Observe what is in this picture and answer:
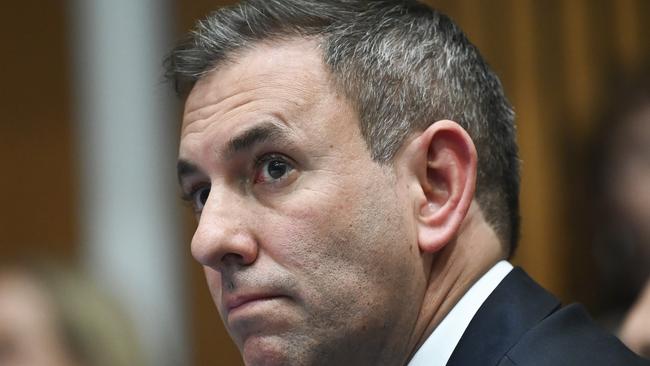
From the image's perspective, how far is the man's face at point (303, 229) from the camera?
93.4 inches

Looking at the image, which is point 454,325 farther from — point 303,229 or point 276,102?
point 276,102

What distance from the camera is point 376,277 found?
2396 millimetres

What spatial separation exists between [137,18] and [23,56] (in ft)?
2.03

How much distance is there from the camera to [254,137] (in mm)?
2445

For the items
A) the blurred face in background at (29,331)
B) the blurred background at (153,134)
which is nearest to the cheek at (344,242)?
the blurred face in background at (29,331)

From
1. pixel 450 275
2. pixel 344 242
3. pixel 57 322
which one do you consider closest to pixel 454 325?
pixel 450 275

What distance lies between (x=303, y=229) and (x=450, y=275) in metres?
0.33

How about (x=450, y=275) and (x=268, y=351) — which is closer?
(x=268, y=351)

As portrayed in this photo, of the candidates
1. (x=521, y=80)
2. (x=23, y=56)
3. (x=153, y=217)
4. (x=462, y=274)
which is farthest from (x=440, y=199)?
(x=23, y=56)

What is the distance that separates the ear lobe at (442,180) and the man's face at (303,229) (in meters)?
0.04

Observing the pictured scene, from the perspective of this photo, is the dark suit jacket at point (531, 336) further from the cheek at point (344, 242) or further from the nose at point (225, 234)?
the nose at point (225, 234)

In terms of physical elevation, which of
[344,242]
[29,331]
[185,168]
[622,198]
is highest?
[185,168]

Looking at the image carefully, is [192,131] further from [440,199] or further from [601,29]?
[601,29]

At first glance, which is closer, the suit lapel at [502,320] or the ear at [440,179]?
the suit lapel at [502,320]
